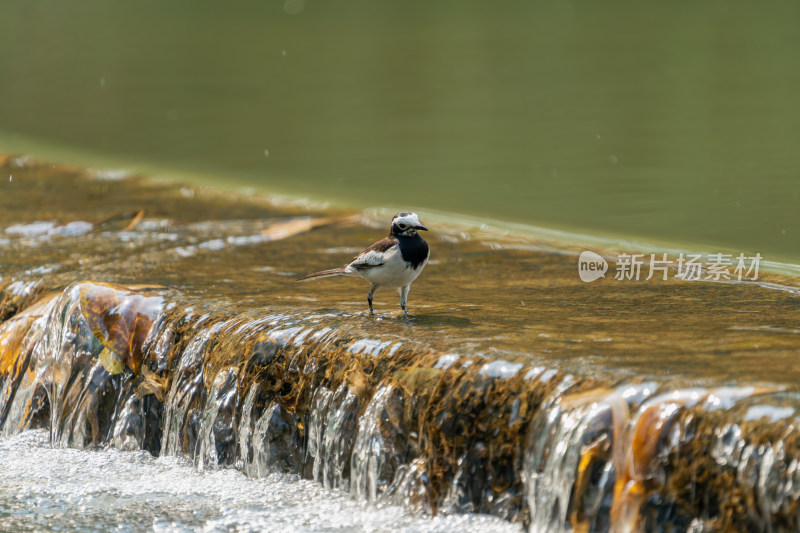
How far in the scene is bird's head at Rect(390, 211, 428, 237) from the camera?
4.84 m

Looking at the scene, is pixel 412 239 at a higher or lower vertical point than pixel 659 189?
lower

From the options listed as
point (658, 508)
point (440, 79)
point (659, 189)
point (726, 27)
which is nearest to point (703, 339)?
point (658, 508)

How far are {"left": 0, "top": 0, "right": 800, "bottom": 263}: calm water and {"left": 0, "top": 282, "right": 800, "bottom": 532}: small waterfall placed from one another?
4.15m

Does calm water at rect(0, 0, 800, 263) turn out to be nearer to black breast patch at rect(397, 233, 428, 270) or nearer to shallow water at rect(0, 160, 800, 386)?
shallow water at rect(0, 160, 800, 386)

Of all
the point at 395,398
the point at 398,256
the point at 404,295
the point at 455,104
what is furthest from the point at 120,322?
the point at 455,104

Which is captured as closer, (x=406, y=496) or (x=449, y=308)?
(x=406, y=496)

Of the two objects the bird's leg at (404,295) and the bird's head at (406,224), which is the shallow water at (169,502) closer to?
the bird's leg at (404,295)

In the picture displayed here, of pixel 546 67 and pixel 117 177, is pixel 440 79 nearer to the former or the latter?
pixel 546 67

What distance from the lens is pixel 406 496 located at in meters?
4.41

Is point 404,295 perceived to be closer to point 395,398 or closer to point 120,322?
point 395,398

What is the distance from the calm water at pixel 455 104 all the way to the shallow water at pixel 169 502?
440cm

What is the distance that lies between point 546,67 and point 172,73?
6.03 meters

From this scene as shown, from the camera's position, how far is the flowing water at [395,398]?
3707mm

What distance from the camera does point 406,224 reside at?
191 inches
